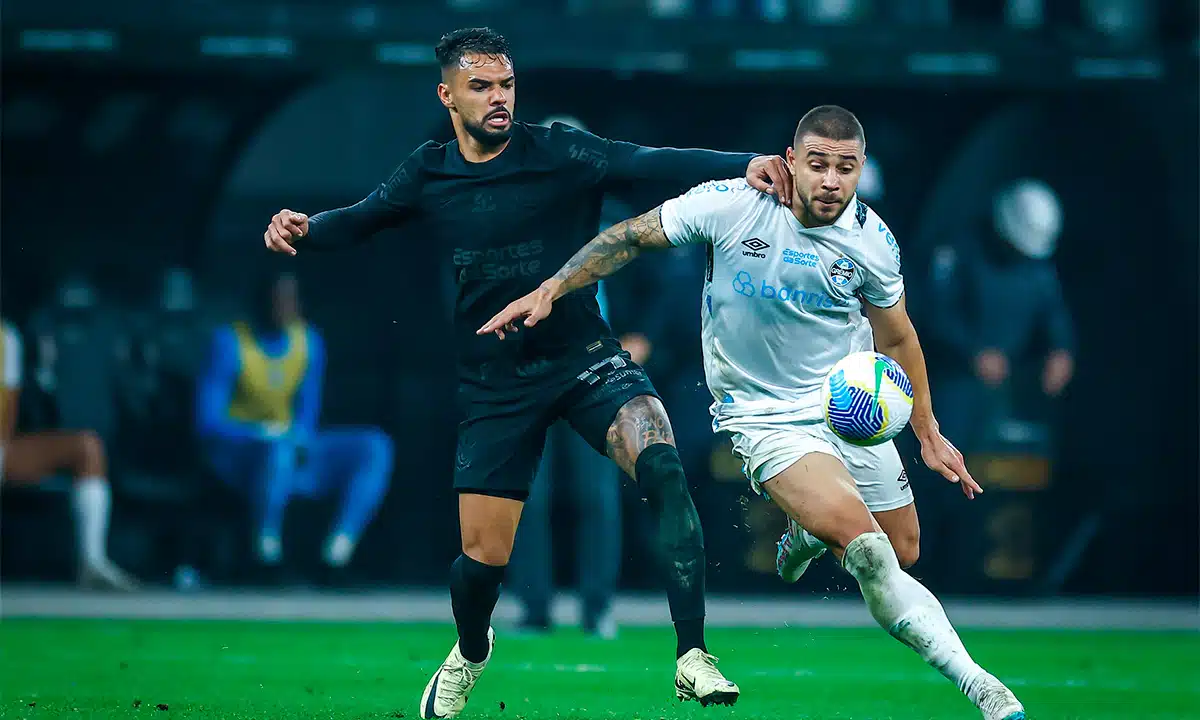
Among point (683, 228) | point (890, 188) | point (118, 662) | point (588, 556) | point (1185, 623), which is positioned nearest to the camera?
point (683, 228)

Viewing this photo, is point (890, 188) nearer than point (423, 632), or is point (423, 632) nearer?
point (423, 632)

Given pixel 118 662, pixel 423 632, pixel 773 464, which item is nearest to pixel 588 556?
pixel 423 632

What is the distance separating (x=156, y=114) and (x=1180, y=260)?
7.45 metres

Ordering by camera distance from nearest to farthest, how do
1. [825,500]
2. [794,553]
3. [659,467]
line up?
[825,500]
[659,467]
[794,553]

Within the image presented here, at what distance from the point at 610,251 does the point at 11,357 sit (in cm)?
726

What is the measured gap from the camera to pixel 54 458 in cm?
1295

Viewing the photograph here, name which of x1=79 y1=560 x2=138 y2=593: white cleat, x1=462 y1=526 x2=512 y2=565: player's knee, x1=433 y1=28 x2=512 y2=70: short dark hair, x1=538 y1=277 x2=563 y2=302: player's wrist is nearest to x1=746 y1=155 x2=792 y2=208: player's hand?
x1=538 y1=277 x2=563 y2=302: player's wrist

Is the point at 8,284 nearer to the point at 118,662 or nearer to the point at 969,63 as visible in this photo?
the point at 118,662

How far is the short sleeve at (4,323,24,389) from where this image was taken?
12.9 m

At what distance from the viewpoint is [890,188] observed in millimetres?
13438

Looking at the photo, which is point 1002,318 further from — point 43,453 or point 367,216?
point 367,216

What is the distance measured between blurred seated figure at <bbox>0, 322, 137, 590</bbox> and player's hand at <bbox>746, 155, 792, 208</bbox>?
7.12m

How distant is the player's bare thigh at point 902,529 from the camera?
726 centimetres

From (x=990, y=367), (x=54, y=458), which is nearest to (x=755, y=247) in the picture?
(x=990, y=367)
